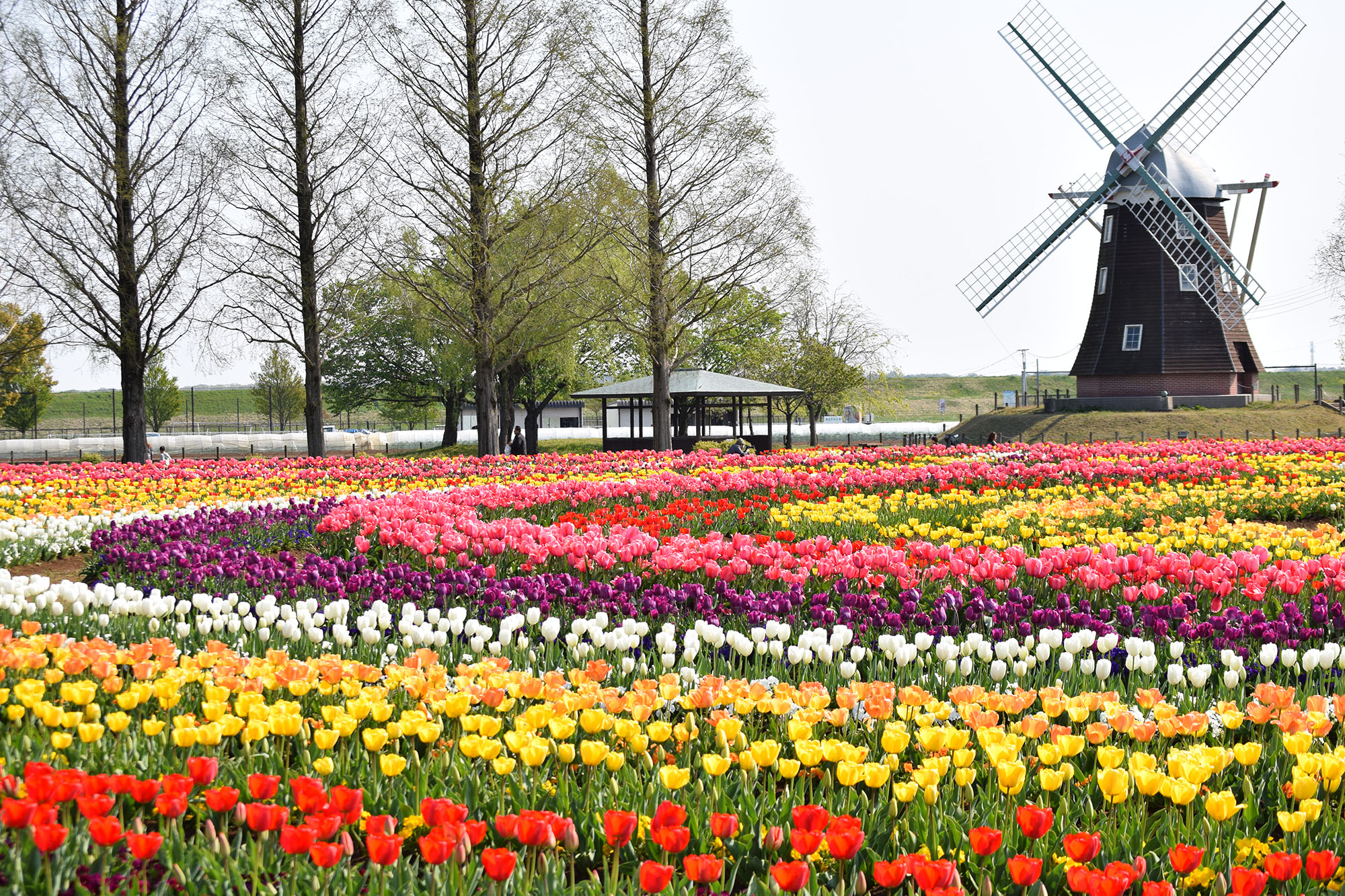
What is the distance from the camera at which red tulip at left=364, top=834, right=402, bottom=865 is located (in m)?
2.23

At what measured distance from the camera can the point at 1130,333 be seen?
40.2m

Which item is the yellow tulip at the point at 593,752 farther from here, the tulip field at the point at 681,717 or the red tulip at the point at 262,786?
the red tulip at the point at 262,786

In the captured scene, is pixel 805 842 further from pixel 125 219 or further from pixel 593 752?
pixel 125 219

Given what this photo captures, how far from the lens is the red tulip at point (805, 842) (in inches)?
92.3

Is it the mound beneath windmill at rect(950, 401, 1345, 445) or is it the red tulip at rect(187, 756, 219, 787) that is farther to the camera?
the mound beneath windmill at rect(950, 401, 1345, 445)

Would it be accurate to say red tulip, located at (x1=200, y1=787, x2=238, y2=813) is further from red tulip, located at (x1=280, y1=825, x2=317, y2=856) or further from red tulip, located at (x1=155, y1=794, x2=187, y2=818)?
red tulip, located at (x1=280, y1=825, x2=317, y2=856)

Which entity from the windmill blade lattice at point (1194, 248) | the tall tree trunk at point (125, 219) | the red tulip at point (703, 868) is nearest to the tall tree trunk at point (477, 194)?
the tall tree trunk at point (125, 219)

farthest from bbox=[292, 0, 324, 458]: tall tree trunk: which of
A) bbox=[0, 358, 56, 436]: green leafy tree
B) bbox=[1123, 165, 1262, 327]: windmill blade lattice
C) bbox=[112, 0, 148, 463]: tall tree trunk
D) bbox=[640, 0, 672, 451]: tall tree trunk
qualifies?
bbox=[0, 358, 56, 436]: green leafy tree

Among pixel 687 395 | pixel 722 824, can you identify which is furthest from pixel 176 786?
pixel 687 395

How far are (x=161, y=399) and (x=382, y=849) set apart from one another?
76.3 meters

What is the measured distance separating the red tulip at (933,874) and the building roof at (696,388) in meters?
30.9

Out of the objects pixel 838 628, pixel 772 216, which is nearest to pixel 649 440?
pixel 772 216

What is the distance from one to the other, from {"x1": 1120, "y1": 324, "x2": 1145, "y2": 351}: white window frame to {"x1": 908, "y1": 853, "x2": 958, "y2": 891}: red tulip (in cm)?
4157

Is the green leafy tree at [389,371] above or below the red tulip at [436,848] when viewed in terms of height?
above
